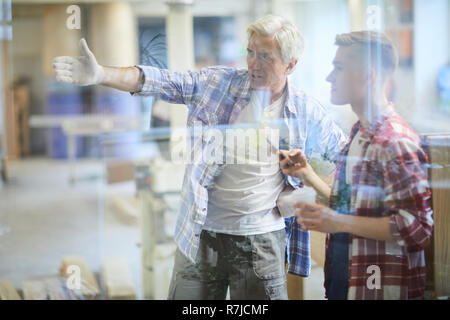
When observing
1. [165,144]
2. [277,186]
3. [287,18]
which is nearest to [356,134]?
[277,186]

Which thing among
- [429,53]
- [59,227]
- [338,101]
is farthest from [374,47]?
[59,227]

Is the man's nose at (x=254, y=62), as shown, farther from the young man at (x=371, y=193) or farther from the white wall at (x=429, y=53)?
the white wall at (x=429, y=53)

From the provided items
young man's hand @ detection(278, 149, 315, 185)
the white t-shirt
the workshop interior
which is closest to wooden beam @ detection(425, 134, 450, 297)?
the workshop interior

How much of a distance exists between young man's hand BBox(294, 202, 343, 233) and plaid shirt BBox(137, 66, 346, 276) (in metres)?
0.03

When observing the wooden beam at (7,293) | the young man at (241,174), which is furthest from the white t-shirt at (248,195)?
the wooden beam at (7,293)

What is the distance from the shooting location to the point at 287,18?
1.61m

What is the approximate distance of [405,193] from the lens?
1.49 meters

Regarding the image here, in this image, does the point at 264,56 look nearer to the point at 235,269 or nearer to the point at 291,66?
the point at 291,66

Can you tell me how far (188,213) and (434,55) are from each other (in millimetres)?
1177

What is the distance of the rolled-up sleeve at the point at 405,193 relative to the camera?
148 cm

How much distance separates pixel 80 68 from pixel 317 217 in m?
0.81

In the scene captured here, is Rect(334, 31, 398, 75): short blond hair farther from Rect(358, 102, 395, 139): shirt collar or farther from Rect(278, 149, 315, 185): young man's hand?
Rect(278, 149, 315, 185): young man's hand
